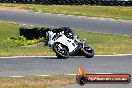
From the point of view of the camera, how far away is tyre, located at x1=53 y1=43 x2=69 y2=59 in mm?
18109

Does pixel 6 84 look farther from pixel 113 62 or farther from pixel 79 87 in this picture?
pixel 113 62

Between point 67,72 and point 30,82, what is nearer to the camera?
point 30,82

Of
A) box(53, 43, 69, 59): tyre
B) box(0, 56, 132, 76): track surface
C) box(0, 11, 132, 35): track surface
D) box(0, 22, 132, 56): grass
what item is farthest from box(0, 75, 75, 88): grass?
box(0, 11, 132, 35): track surface

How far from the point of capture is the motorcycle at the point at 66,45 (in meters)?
18.1

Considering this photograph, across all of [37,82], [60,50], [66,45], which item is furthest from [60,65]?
[37,82]

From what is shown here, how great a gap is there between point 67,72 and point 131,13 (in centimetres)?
2857

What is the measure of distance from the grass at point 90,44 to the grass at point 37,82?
5344 millimetres

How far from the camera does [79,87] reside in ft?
41.8

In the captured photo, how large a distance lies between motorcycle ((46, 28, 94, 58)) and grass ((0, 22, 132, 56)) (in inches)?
54.3

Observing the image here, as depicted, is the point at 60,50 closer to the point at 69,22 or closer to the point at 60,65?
the point at 60,65

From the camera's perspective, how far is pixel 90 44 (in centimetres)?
2494

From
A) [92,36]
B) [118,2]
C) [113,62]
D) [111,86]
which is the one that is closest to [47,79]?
[111,86]

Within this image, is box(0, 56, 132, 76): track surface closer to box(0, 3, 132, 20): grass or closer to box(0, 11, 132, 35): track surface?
box(0, 11, 132, 35): track surface

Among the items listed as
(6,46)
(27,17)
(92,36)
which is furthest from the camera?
(27,17)
